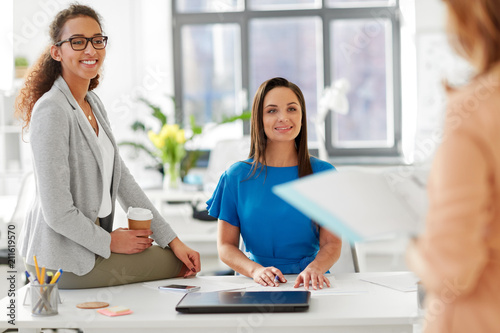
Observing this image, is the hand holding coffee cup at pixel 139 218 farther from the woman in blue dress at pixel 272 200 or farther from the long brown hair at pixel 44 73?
the long brown hair at pixel 44 73

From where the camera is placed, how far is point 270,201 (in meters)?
2.12

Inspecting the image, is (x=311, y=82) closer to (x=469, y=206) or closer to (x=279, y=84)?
(x=279, y=84)

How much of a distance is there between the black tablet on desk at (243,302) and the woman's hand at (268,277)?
0.18m

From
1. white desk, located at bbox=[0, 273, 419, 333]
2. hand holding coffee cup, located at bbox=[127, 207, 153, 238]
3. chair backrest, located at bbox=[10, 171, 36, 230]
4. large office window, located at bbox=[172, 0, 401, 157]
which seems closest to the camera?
white desk, located at bbox=[0, 273, 419, 333]

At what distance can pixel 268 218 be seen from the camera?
210 cm

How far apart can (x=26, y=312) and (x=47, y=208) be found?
0.36m

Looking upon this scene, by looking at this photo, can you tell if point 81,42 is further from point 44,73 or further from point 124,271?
point 124,271

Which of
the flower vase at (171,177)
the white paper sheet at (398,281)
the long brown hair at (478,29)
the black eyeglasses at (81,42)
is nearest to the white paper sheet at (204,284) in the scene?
the white paper sheet at (398,281)

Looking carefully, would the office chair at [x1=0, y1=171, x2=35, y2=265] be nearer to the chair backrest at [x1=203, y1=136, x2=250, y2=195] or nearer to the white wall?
the chair backrest at [x1=203, y1=136, x2=250, y2=195]

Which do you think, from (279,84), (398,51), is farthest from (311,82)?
(279,84)

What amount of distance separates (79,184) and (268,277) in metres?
0.64

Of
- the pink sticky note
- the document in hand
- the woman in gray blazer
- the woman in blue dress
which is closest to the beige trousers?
the woman in gray blazer

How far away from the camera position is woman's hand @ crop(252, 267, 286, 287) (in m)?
1.79

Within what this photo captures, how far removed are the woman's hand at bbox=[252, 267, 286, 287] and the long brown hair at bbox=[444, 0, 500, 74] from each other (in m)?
1.09
